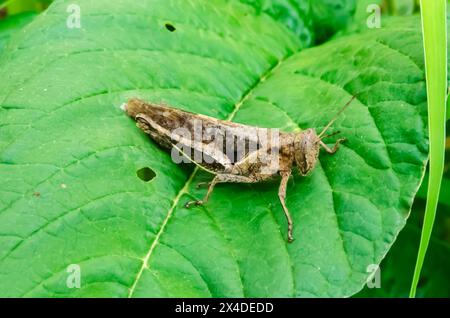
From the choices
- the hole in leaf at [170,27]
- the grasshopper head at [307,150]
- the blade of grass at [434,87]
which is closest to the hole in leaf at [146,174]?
the grasshopper head at [307,150]

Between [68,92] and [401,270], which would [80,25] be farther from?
[401,270]

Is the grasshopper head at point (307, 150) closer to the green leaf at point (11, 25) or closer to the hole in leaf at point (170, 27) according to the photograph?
the hole in leaf at point (170, 27)

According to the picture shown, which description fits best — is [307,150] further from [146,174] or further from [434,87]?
[146,174]

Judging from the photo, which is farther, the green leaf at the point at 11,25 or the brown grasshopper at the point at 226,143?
the green leaf at the point at 11,25

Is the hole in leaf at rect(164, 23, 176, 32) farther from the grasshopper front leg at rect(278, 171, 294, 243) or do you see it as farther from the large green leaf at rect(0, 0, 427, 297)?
the grasshopper front leg at rect(278, 171, 294, 243)

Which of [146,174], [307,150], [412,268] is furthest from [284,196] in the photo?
[412,268]
